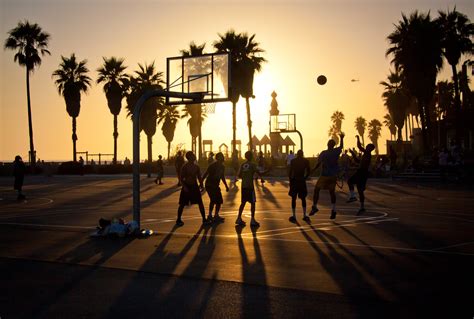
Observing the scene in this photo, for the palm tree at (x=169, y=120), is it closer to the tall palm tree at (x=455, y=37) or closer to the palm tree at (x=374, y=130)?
the tall palm tree at (x=455, y=37)

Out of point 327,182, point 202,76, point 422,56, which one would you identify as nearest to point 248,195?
point 327,182

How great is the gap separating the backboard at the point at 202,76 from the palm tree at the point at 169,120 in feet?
194

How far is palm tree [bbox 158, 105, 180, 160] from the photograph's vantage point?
8157 cm

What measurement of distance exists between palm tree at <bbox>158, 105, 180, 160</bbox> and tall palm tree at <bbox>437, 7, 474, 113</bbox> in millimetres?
39914

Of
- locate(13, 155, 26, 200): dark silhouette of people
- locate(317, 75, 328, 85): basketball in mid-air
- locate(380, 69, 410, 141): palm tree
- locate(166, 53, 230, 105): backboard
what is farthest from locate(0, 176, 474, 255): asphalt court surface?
locate(380, 69, 410, 141): palm tree

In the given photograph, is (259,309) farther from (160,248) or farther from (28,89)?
(28,89)

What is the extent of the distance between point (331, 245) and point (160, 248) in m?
3.27

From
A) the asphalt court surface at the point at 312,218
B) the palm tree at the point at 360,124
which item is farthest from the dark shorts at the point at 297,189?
the palm tree at the point at 360,124

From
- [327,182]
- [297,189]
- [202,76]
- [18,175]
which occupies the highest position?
[202,76]

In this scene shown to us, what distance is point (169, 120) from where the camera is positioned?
83.9 meters

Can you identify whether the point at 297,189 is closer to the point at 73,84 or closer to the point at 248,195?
the point at 248,195

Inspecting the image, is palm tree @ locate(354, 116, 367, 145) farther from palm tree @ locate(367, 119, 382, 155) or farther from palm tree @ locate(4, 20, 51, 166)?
palm tree @ locate(4, 20, 51, 166)

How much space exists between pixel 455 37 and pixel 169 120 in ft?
146

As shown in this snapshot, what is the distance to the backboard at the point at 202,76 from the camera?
19348 millimetres
